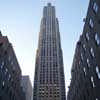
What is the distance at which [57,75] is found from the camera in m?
149

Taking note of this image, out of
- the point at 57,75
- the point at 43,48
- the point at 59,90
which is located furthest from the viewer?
the point at 43,48

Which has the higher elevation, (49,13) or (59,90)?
(49,13)

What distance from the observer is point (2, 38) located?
37.7 m

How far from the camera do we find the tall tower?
136875 millimetres

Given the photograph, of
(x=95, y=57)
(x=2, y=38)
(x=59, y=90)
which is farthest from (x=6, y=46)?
(x=59, y=90)

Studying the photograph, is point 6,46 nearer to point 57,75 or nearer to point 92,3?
point 92,3

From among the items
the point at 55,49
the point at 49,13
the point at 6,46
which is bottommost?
the point at 6,46

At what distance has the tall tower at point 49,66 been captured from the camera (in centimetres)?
13688

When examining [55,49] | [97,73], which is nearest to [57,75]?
[55,49]

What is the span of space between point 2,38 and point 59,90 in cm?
11246

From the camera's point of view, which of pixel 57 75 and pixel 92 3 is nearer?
pixel 92 3

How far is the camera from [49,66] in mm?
155375

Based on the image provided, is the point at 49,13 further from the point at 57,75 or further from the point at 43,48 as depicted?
the point at 57,75

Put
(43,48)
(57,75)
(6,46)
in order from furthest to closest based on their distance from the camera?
1. (43,48)
2. (57,75)
3. (6,46)
